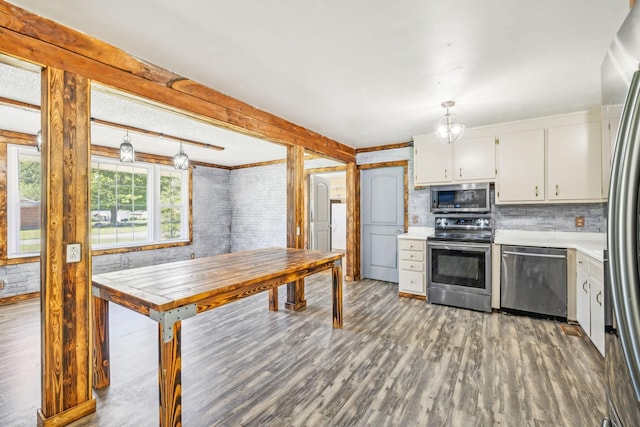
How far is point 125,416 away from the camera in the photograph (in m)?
1.81

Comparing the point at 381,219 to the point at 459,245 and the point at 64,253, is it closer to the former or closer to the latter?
the point at 459,245

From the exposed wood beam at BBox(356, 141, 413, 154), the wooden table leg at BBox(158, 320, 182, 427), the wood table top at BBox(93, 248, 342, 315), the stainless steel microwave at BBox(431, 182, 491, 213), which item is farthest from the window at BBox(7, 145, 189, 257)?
the stainless steel microwave at BBox(431, 182, 491, 213)

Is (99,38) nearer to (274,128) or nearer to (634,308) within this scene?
(274,128)

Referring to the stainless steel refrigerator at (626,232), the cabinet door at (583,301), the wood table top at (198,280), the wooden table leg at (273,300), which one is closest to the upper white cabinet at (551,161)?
the cabinet door at (583,301)

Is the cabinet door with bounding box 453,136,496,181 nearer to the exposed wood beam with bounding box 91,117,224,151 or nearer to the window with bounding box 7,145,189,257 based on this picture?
the exposed wood beam with bounding box 91,117,224,151

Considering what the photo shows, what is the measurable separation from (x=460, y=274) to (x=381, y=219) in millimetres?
1643

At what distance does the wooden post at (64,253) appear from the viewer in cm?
168

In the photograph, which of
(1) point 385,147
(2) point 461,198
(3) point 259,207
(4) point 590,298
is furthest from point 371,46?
(3) point 259,207

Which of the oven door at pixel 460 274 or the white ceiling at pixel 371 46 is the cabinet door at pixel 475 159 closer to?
the white ceiling at pixel 371 46

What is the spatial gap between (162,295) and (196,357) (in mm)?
1163

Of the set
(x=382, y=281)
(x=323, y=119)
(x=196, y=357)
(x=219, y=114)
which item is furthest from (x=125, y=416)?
(x=382, y=281)

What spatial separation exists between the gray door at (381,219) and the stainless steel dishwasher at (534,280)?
1691mm

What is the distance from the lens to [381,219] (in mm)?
5012

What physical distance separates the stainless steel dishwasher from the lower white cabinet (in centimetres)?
15
